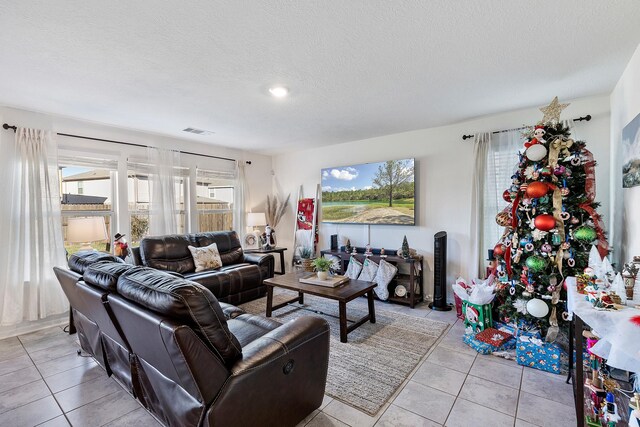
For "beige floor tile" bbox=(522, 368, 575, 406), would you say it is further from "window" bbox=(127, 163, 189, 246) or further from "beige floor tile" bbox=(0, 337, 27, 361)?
"window" bbox=(127, 163, 189, 246)

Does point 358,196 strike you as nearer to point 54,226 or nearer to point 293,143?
point 293,143

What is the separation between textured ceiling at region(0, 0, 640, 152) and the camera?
1.68 meters

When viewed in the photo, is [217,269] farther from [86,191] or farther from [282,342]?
[282,342]

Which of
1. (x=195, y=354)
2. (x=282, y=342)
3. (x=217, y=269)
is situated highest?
(x=195, y=354)

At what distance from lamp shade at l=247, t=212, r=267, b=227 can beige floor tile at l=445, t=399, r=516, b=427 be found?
4.09 metres

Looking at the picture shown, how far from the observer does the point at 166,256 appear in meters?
3.89

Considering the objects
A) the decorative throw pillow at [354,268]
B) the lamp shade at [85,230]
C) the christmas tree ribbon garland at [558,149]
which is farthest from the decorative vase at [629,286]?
the lamp shade at [85,230]

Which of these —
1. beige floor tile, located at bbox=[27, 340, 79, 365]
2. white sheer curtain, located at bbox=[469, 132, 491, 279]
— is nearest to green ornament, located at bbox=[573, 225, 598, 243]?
white sheer curtain, located at bbox=[469, 132, 491, 279]

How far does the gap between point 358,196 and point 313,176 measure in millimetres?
1090

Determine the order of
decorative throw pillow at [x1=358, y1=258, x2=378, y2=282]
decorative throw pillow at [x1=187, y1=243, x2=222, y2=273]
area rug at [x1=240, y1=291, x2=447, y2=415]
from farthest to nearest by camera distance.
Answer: decorative throw pillow at [x1=358, y1=258, x2=378, y2=282] < decorative throw pillow at [x1=187, y1=243, x2=222, y2=273] < area rug at [x1=240, y1=291, x2=447, y2=415]

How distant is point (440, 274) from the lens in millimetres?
3719

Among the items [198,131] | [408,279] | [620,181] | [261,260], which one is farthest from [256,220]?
[620,181]

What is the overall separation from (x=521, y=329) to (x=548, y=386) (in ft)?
1.83

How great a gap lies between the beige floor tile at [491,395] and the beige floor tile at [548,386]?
0.15m
